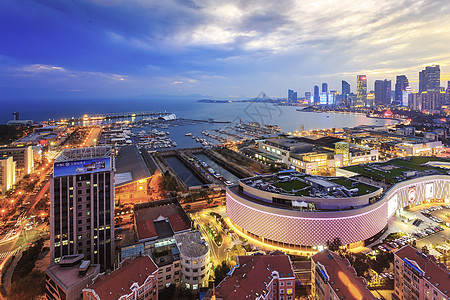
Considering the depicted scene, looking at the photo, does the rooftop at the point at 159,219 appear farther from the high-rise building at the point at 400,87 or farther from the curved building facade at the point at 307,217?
the high-rise building at the point at 400,87

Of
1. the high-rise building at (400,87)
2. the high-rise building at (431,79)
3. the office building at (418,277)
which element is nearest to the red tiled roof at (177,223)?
the office building at (418,277)

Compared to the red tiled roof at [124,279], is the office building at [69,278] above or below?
below

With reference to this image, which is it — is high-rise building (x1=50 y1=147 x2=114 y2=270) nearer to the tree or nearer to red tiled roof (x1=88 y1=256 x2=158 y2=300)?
red tiled roof (x1=88 y1=256 x2=158 y2=300)

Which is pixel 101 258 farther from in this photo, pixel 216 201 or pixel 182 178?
pixel 182 178

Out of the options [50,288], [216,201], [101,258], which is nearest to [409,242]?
[216,201]

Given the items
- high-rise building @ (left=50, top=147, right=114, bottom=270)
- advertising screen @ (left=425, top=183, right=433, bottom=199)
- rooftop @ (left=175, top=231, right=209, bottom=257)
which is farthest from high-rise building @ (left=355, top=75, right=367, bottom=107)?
high-rise building @ (left=50, top=147, right=114, bottom=270)
